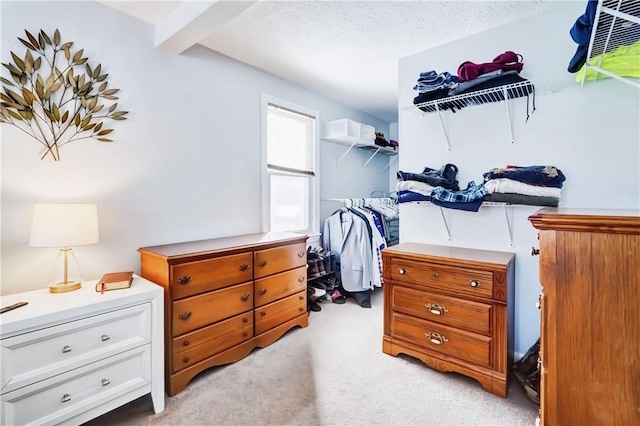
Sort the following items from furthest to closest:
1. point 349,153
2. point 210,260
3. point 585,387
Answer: point 349,153 < point 210,260 < point 585,387

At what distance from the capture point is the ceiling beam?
62.2 inches

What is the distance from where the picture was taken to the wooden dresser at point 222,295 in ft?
5.66

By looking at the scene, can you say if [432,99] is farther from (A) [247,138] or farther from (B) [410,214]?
(A) [247,138]

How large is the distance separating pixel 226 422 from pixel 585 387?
1.54 meters

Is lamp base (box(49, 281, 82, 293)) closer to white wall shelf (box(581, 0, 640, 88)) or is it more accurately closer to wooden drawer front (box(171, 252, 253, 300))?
wooden drawer front (box(171, 252, 253, 300))

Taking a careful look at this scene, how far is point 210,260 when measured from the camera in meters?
1.86

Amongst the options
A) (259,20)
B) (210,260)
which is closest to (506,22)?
(259,20)

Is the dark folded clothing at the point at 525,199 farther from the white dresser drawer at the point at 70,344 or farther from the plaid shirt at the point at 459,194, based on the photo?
the white dresser drawer at the point at 70,344

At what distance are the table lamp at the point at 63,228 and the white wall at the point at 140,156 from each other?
245 mm

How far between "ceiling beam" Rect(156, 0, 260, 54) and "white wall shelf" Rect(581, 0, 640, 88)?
1.55 metres

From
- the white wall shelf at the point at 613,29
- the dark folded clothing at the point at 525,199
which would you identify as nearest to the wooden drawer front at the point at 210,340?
the dark folded clothing at the point at 525,199

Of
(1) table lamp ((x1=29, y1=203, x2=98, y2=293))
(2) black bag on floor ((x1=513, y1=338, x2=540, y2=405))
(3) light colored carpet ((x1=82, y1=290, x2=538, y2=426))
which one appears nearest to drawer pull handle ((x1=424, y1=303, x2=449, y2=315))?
(3) light colored carpet ((x1=82, y1=290, x2=538, y2=426))

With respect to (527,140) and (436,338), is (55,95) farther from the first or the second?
(527,140)

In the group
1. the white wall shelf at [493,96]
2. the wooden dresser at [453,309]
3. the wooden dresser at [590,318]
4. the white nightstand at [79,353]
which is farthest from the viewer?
the white wall shelf at [493,96]
